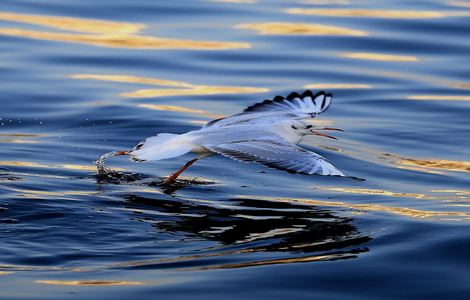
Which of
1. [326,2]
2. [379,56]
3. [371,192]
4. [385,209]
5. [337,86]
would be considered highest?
[326,2]

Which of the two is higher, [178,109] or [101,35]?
[101,35]

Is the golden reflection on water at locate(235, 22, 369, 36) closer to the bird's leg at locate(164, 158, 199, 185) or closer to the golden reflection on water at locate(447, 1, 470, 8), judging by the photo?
the golden reflection on water at locate(447, 1, 470, 8)

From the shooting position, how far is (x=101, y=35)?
619 inches

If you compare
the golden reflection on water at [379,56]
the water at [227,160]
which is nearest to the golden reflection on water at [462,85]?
the water at [227,160]

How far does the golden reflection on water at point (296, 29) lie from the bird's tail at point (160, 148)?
7570mm

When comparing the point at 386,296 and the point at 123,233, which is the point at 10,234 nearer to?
the point at 123,233

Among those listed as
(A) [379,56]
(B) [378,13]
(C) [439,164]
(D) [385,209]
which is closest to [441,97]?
(A) [379,56]

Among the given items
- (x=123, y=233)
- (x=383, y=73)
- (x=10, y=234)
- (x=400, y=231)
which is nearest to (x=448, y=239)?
(x=400, y=231)

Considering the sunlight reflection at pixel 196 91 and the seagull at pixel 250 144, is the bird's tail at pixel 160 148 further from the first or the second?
the sunlight reflection at pixel 196 91

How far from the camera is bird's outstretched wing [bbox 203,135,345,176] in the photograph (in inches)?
303

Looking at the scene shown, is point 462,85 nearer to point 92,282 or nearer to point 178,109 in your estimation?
point 178,109

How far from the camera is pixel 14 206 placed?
7.58 metres

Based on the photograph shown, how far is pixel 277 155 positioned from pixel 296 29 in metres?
8.31

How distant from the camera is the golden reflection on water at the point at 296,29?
16.0m
